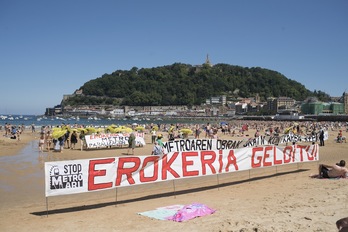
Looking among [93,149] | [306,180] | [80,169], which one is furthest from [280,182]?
[93,149]

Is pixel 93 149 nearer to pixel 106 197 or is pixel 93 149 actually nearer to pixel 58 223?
pixel 106 197

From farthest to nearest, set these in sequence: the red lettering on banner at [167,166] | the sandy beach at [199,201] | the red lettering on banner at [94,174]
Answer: the red lettering on banner at [167,166]
the red lettering on banner at [94,174]
the sandy beach at [199,201]

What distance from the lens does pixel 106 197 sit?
10586mm

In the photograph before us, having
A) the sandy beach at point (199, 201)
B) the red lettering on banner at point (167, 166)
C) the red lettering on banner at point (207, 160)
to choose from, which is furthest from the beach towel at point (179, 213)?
the red lettering on banner at point (207, 160)

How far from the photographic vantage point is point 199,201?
380 inches

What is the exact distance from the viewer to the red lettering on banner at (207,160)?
11.2 meters

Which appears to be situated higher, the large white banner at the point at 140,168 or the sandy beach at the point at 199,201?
the large white banner at the point at 140,168

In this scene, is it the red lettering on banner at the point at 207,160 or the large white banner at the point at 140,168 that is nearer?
the large white banner at the point at 140,168

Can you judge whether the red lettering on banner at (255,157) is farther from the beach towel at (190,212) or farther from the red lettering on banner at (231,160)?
the beach towel at (190,212)

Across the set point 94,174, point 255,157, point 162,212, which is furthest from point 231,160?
point 94,174

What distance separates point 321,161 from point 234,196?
419 inches

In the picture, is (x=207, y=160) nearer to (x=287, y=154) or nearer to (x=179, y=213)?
(x=179, y=213)

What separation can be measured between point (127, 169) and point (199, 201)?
220cm

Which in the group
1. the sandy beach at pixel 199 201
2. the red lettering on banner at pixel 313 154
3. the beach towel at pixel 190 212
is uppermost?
the red lettering on banner at pixel 313 154
